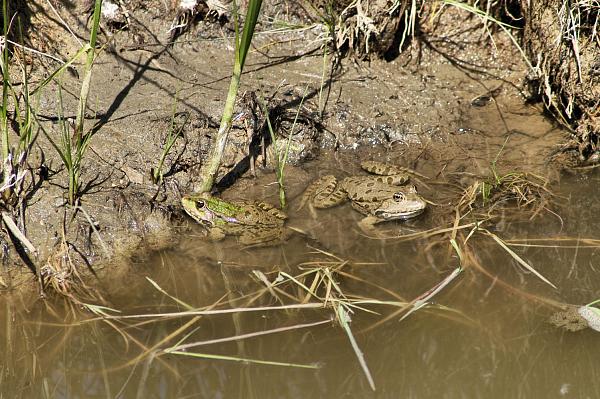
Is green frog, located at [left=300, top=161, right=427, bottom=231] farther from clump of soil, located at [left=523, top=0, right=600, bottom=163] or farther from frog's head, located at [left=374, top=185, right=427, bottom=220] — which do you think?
clump of soil, located at [left=523, top=0, right=600, bottom=163]

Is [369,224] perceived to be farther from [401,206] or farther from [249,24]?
[249,24]

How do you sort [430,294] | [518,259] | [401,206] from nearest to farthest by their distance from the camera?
[430,294] < [518,259] < [401,206]

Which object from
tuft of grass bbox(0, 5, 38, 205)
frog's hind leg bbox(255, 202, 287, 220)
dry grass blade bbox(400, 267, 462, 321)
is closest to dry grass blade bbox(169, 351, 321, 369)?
dry grass blade bbox(400, 267, 462, 321)

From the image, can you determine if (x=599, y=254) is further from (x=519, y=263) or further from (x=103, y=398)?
(x=103, y=398)

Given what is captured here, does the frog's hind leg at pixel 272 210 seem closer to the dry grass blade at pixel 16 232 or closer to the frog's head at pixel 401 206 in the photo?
the frog's head at pixel 401 206

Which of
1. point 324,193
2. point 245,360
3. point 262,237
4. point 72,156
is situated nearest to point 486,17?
point 324,193
